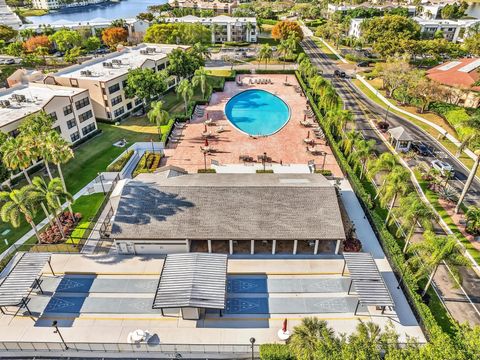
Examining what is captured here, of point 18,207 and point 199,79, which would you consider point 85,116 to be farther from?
point 18,207

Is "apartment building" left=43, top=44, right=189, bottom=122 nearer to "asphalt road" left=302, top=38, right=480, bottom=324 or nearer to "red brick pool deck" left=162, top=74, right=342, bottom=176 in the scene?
"red brick pool deck" left=162, top=74, right=342, bottom=176

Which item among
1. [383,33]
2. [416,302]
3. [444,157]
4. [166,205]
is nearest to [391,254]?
[416,302]

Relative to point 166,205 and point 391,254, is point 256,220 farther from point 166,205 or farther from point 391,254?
point 391,254

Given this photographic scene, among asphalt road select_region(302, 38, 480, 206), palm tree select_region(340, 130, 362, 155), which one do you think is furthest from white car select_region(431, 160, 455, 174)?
palm tree select_region(340, 130, 362, 155)

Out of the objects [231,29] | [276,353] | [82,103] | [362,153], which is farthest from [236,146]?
[231,29]

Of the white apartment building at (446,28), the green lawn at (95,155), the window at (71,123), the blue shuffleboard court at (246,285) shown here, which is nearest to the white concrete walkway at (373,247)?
the blue shuffleboard court at (246,285)
